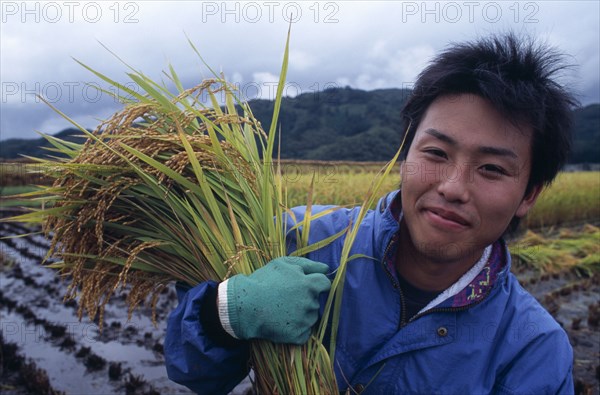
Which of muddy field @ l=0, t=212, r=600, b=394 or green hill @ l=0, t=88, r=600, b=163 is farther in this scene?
green hill @ l=0, t=88, r=600, b=163

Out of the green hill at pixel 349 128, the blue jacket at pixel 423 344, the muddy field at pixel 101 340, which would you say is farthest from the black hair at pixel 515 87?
the green hill at pixel 349 128

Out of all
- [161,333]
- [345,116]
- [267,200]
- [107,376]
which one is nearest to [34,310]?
[161,333]

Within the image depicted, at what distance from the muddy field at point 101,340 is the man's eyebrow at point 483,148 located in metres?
A: 2.93

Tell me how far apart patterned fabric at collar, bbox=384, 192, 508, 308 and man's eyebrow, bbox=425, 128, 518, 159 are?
320 mm

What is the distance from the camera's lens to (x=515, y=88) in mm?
1467

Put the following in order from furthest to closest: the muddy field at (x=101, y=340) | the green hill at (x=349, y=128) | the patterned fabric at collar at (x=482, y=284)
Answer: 1. the green hill at (x=349, y=128)
2. the muddy field at (x=101, y=340)
3. the patterned fabric at collar at (x=482, y=284)

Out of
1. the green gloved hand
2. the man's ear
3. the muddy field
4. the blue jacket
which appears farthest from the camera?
the muddy field

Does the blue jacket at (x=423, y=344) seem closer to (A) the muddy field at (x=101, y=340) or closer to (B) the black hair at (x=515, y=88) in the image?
(B) the black hair at (x=515, y=88)

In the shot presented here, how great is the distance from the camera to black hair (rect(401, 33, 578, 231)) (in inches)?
57.2

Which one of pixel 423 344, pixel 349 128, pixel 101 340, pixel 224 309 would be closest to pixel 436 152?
pixel 423 344

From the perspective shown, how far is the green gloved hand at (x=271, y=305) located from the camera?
1.28m

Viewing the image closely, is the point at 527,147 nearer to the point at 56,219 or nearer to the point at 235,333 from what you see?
the point at 235,333

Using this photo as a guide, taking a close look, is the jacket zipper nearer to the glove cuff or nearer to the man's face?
the man's face

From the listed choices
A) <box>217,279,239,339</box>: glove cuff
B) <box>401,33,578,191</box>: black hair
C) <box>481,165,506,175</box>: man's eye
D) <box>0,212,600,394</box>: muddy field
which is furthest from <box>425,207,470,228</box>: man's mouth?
<box>0,212,600,394</box>: muddy field
